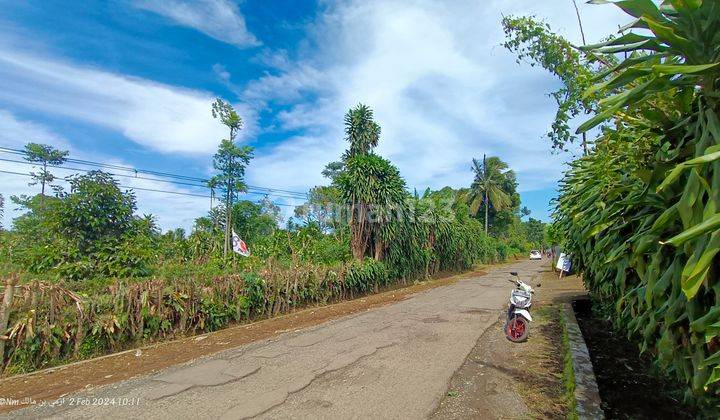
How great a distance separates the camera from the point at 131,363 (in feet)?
21.0

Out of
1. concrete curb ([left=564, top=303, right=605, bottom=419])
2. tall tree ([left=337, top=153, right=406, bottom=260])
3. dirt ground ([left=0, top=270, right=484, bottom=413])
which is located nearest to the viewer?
concrete curb ([left=564, top=303, right=605, bottom=419])

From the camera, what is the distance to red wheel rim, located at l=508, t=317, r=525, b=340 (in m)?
6.83

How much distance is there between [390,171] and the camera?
→ 16.8 m

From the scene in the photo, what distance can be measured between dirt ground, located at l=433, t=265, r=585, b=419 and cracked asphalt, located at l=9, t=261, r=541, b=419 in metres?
0.19

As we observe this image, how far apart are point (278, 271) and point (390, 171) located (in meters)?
7.75

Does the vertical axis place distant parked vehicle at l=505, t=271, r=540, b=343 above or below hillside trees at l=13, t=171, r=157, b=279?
below

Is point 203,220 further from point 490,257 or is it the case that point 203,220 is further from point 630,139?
point 630,139

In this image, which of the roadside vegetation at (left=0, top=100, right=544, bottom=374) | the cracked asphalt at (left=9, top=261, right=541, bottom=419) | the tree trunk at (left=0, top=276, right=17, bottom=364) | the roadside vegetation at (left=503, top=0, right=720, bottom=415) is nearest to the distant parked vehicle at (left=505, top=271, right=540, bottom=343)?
the cracked asphalt at (left=9, top=261, right=541, bottom=419)

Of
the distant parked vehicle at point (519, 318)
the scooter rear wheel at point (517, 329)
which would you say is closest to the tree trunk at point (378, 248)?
the distant parked vehicle at point (519, 318)

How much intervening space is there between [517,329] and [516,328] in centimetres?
2

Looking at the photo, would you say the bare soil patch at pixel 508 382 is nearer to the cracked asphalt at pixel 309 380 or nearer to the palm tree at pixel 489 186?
the cracked asphalt at pixel 309 380

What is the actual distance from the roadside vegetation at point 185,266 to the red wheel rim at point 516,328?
6313 mm

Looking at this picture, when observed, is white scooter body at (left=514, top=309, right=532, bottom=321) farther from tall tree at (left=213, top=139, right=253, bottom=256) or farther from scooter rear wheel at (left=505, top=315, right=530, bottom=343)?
tall tree at (left=213, top=139, right=253, bottom=256)

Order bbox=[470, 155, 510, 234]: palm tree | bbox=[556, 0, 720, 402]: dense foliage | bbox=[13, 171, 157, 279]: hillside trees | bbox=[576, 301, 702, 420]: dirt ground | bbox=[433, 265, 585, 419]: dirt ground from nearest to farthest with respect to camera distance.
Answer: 1. bbox=[556, 0, 720, 402]: dense foliage
2. bbox=[576, 301, 702, 420]: dirt ground
3. bbox=[433, 265, 585, 419]: dirt ground
4. bbox=[13, 171, 157, 279]: hillside trees
5. bbox=[470, 155, 510, 234]: palm tree
